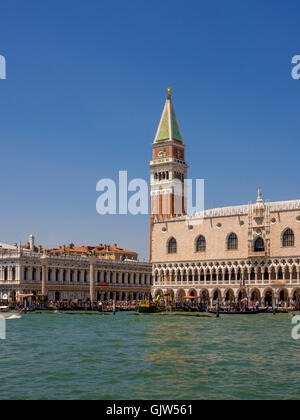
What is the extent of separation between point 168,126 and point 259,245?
25534 mm

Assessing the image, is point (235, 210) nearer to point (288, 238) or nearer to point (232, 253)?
point (232, 253)

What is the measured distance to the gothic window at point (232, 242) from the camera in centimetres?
6494

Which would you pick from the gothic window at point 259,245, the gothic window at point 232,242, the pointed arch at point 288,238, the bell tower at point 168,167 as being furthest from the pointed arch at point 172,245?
the pointed arch at point 288,238

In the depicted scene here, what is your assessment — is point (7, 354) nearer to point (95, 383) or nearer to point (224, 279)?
point (95, 383)

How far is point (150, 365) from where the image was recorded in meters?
19.5

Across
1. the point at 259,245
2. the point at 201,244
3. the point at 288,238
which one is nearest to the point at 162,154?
the point at 201,244

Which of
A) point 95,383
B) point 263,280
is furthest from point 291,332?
point 263,280

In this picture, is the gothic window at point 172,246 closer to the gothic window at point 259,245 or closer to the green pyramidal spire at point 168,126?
the gothic window at point 259,245

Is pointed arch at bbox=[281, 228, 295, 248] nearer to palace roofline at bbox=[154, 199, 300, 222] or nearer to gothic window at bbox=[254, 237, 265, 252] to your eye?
palace roofline at bbox=[154, 199, 300, 222]

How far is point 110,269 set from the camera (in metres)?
81.2

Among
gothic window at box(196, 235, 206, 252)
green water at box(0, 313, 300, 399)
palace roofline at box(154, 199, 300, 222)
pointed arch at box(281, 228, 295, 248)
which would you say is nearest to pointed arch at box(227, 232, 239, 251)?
palace roofline at box(154, 199, 300, 222)

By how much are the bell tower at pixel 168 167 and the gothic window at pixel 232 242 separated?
1467cm
